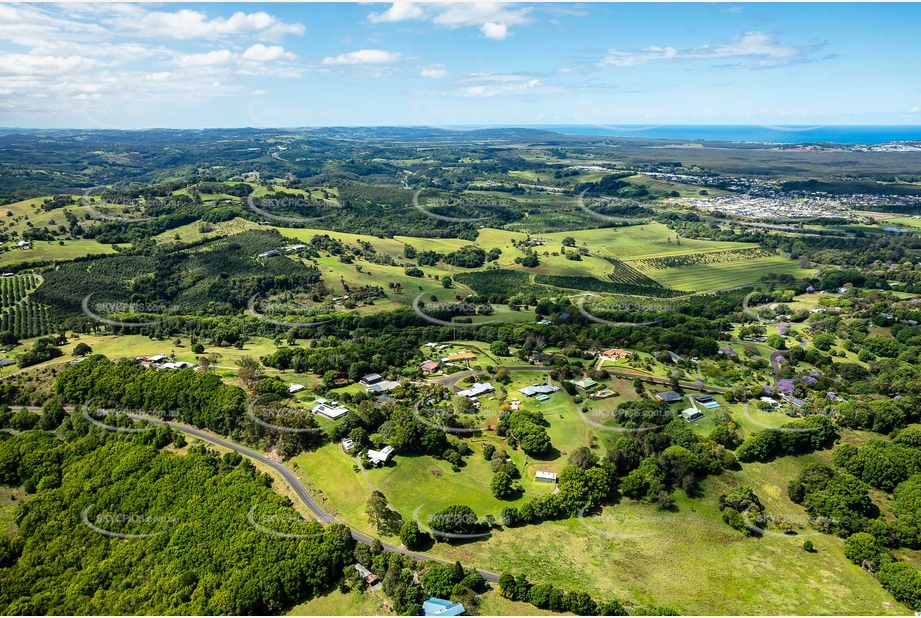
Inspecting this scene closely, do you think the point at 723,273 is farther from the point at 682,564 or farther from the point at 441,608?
the point at 441,608

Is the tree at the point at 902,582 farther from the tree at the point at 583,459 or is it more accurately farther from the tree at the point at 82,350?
the tree at the point at 82,350

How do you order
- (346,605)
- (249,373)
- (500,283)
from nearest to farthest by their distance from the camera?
(346,605), (249,373), (500,283)

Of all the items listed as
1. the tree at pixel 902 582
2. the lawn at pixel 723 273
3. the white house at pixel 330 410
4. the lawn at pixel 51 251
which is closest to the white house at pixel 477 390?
the white house at pixel 330 410

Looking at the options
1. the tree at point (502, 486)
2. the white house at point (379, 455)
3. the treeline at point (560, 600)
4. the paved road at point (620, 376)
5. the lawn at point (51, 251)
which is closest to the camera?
the treeline at point (560, 600)

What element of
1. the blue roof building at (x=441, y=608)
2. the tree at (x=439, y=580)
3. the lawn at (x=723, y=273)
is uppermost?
the lawn at (x=723, y=273)

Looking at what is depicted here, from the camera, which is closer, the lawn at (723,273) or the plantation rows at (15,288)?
the plantation rows at (15,288)

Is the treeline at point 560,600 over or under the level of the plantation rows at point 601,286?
under

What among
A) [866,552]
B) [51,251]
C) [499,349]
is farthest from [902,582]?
[51,251]
